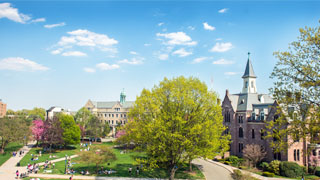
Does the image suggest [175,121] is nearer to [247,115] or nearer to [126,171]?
[126,171]

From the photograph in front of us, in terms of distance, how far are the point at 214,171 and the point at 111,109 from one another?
74223mm

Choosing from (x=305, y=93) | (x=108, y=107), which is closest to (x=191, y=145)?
(x=305, y=93)

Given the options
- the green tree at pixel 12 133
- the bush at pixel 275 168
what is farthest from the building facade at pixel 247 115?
the green tree at pixel 12 133

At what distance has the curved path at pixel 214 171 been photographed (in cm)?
3809

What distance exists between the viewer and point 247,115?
52.8m

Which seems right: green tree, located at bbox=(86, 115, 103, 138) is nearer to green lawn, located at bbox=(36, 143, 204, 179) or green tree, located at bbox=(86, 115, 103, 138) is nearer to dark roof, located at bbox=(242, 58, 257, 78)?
green lawn, located at bbox=(36, 143, 204, 179)

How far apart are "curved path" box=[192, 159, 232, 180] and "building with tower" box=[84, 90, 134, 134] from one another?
209 ft

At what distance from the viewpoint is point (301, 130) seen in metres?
15.5

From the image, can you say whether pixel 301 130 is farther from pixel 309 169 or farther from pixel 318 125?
pixel 309 169

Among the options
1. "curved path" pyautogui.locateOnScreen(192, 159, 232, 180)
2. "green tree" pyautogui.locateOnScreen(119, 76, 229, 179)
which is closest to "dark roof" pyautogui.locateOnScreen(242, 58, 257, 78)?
"curved path" pyautogui.locateOnScreen(192, 159, 232, 180)

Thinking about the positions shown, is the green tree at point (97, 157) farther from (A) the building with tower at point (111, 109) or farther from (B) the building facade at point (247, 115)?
(A) the building with tower at point (111, 109)

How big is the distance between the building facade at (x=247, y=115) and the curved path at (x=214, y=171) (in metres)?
6.83

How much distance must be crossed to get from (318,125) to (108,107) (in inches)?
3987

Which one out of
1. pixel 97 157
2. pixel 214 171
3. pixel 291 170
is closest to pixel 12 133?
pixel 97 157
